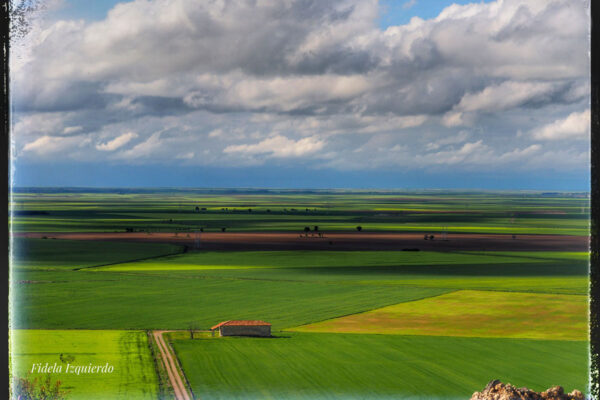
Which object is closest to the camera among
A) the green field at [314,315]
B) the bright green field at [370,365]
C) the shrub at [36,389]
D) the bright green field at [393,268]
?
the shrub at [36,389]

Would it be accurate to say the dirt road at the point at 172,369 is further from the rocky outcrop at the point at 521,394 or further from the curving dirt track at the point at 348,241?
the curving dirt track at the point at 348,241

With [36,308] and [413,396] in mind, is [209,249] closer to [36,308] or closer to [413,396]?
[36,308]

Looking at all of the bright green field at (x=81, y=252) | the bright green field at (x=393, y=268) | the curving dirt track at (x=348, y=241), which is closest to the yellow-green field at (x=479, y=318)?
the bright green field at (x=393, y=268)

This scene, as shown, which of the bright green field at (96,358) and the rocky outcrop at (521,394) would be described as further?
the bright green field at (96,358)

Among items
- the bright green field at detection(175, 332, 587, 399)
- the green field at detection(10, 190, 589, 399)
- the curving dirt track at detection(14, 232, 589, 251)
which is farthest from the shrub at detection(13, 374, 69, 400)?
the curving dirt track at detection(14, 232, 589, 251)

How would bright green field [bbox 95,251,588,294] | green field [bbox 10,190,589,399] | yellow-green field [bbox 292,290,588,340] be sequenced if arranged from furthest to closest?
bright green field [bbox 95,251,588,294]
yellow-green field [bbox 292,290,588,340]
green field [bbox 10,190,589,399]

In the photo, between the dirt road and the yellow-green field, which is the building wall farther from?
the dirt road

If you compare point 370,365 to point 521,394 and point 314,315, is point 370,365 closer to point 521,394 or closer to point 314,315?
point 314,315
